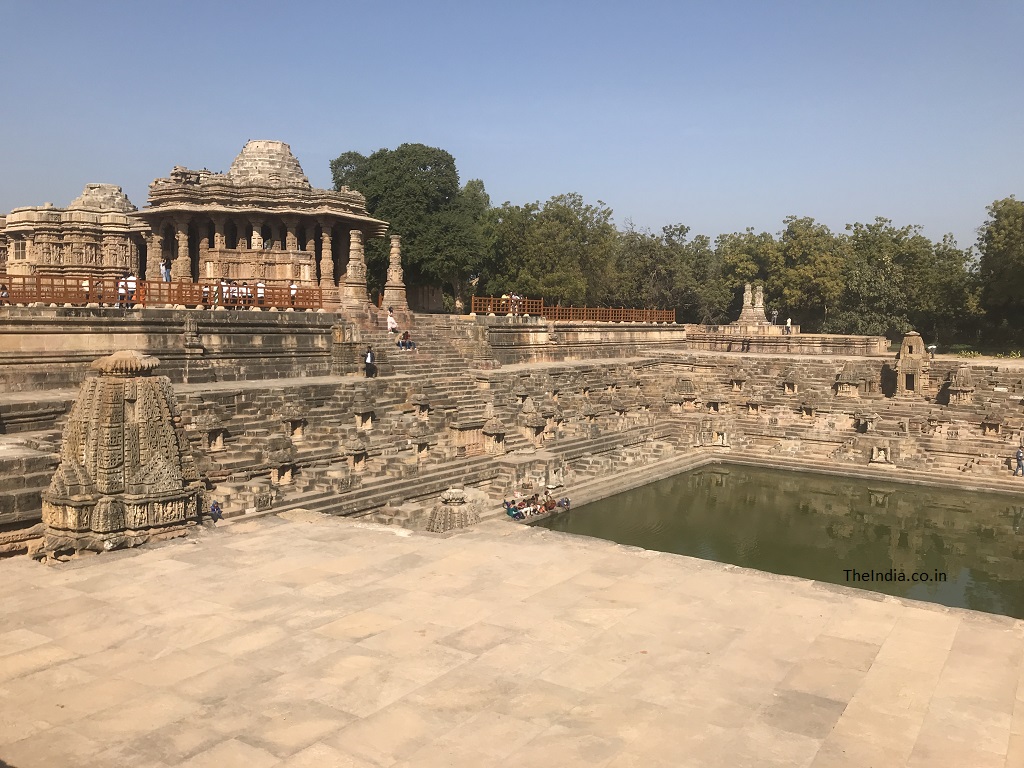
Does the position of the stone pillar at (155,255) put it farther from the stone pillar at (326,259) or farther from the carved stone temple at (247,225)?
the stone pillar at (326,259)

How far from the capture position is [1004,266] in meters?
38.4

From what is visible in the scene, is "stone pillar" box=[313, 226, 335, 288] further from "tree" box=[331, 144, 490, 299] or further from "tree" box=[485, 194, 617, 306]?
"tree" box=[485, 194, 617, 306]

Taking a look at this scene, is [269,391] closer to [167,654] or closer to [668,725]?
[167,654]

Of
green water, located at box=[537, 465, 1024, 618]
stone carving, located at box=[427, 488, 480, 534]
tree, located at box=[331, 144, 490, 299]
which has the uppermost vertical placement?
tree, located at box=[331, 144, 490, 299]

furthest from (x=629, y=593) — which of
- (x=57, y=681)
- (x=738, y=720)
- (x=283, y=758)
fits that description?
(x=57, y=681)

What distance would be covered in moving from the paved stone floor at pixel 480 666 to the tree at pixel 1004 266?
114 ft

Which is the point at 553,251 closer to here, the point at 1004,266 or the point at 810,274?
the point at 810,274

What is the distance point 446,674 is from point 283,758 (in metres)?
1.77

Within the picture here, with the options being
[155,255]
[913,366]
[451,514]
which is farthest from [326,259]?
[913,366]

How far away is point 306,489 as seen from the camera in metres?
16.3

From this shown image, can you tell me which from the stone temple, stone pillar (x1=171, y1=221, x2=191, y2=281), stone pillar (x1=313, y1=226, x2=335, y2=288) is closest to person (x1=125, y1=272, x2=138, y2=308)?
the stone temple

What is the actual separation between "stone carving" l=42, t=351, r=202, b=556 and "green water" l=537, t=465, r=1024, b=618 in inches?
360

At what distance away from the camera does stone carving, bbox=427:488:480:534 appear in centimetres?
1518

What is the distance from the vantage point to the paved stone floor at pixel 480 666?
6172 millimetres
